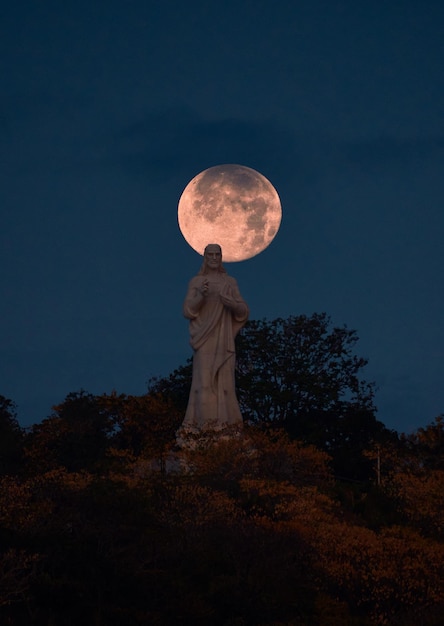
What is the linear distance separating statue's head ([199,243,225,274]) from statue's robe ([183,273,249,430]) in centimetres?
24

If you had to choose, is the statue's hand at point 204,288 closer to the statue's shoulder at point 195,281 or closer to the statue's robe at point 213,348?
the statue's robe at point 213,348

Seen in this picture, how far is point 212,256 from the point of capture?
28.4 metres

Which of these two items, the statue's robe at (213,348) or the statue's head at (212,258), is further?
the statue's head at (212,258)

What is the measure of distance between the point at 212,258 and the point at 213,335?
2.06m

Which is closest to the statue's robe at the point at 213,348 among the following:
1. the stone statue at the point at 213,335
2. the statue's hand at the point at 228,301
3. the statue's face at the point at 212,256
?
the stone statue at the point at 213,335

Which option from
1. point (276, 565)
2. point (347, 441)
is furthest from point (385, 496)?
point (347, 441)

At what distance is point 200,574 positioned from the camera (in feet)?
60.9

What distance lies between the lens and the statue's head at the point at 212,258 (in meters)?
28.4

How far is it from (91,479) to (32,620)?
6.09 metres

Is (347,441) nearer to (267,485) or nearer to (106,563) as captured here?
(267,485)

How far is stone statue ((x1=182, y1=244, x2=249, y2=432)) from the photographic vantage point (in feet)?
91.2

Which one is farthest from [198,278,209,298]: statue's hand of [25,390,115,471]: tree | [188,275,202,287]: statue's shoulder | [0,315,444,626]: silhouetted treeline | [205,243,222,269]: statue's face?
[25,390,115,471]: tree

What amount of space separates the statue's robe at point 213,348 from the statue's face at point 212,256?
0.33m

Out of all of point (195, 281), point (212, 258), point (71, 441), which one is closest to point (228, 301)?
point (195, 281)
